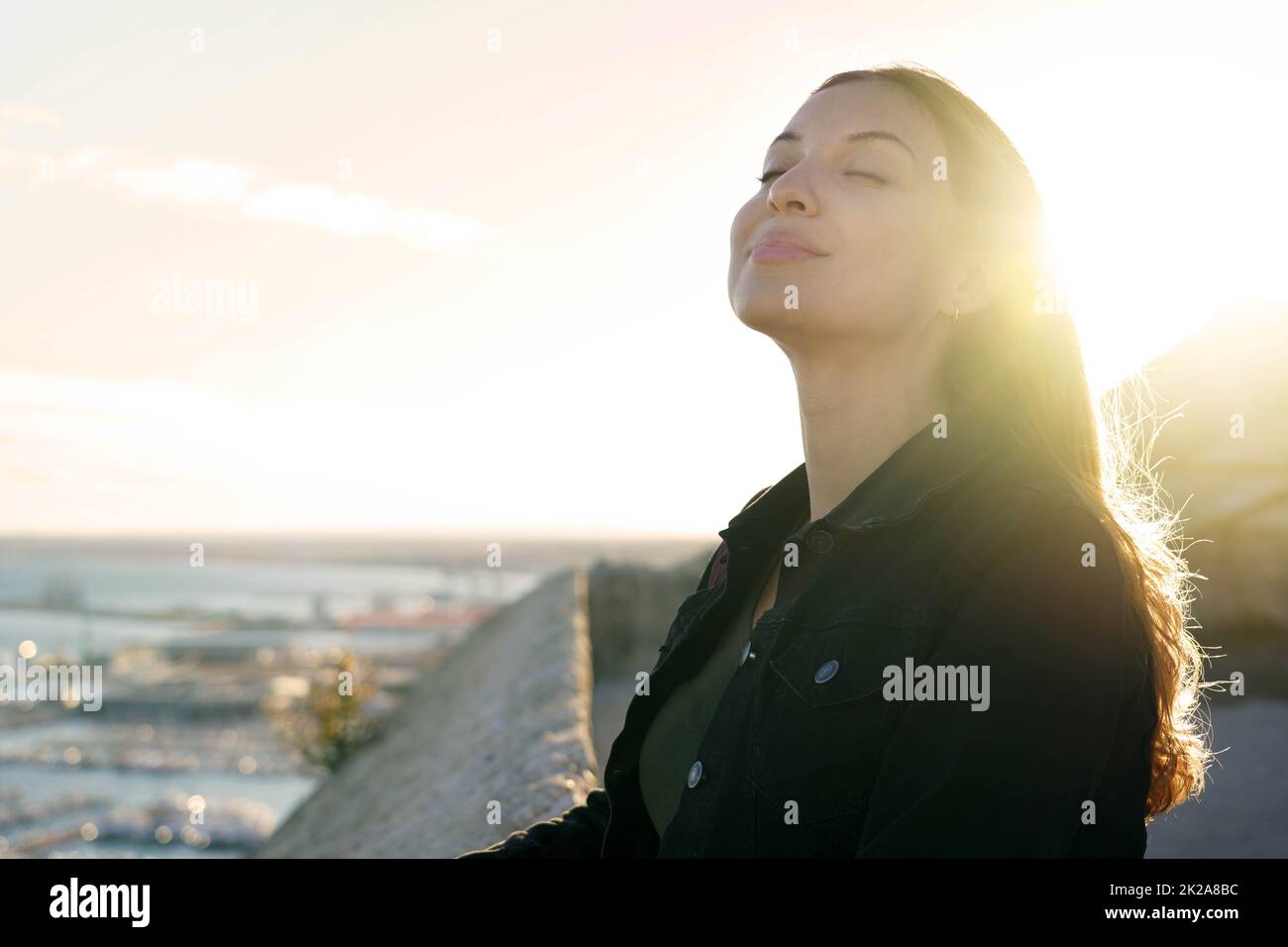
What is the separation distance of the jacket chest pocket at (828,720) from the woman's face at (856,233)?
63cm

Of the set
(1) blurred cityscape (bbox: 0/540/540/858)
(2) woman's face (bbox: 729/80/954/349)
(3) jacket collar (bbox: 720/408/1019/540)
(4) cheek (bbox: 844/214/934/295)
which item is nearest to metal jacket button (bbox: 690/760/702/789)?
(3) jacket collar (bbox: 720/408/1019/540)

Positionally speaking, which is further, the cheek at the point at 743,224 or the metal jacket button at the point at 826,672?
the cheek at the point at 743,224

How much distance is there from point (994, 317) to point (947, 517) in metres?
0.59

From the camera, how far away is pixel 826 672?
1.81 metres

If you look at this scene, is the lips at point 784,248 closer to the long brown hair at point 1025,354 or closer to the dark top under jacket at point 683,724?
the long brown hair at point 1025,354

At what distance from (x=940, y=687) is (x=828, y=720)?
0.25 meters

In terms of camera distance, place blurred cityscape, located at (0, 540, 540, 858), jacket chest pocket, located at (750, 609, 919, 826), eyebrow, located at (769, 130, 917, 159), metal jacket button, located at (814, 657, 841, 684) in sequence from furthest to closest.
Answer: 1. blurred cityscape, located at (0, 540, 540, 858)
2. eyebrow, located at (769, 130, 917, 159)
3. metal jacket button, located at (814, 657, 841, 684)
4. jacket chest pocket, located at (750, 609, 919, 826)

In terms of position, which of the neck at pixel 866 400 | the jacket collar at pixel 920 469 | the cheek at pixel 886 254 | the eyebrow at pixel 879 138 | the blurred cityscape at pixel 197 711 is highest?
the eyebrow at pixel 879 138

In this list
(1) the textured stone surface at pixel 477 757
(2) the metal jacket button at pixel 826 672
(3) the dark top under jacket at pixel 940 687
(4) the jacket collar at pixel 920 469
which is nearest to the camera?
(3) the dark top under jacket at pixel 940 687

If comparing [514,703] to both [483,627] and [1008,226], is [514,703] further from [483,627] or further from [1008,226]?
[483,627]

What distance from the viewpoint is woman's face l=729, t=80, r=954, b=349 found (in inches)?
81.0

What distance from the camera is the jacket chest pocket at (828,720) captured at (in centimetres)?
169

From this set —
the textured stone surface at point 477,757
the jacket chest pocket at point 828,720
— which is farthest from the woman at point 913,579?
the textured stone surface at point 477,757

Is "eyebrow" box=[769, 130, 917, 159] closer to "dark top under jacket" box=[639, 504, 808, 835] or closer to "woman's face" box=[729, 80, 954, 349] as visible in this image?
"woman's face" box=[729, 80, 954, 349]
